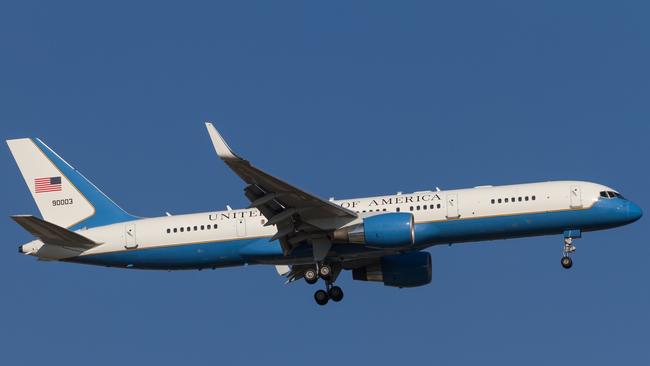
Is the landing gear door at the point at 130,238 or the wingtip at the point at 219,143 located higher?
the wingtip at the point at 219,143

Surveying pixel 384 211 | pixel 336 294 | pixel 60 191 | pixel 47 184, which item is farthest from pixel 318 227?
pixel 47 184

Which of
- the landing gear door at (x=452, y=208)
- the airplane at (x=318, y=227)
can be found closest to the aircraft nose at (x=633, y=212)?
the airplane at (x=318, y=227)

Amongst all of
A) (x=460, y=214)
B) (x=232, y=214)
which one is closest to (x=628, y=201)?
(x=460, y=214)

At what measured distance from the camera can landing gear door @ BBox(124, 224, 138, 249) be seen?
57500 mm

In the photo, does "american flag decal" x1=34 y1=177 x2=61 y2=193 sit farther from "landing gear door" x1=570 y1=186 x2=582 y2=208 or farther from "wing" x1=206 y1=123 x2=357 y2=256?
"landing gear door" x1=570 y1=186 x2=582 y2=208

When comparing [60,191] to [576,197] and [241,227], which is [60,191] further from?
[576,197]

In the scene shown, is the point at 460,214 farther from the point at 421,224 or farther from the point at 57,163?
the point at 57,163

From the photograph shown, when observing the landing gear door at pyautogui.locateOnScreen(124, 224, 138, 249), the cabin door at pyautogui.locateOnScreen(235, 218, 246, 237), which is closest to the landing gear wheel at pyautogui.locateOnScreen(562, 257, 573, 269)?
the cabin door at pyautogui.locateOnScreen(235, 218, 246, 237)

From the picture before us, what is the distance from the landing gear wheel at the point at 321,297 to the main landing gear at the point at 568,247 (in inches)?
434

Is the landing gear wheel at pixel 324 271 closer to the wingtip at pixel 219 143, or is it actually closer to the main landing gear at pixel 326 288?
the main landing gear at pixel 326 288

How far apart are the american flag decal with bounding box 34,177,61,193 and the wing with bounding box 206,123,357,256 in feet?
41.4

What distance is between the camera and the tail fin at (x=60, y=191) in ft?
196

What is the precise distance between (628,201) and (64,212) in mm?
26602

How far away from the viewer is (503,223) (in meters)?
53.9
